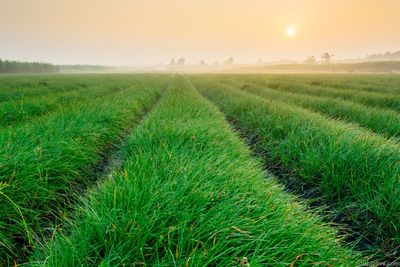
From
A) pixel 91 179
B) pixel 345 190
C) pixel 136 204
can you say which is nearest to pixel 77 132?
pixel 91 179

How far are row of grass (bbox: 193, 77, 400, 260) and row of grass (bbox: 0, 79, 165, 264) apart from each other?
3.26 m

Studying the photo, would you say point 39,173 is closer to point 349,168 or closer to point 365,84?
point 349,168

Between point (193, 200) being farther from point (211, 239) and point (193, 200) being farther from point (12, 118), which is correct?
point (12, 118)

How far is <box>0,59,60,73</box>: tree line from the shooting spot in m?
92.4

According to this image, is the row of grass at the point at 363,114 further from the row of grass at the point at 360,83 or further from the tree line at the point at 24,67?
the tree line at the point at 24,67

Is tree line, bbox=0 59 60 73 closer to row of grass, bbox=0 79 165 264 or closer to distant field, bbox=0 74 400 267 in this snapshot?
row of grass, bbox=0 79 165 264

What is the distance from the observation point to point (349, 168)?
3783 millimetres

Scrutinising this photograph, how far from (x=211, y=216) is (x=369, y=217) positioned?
2.12 m

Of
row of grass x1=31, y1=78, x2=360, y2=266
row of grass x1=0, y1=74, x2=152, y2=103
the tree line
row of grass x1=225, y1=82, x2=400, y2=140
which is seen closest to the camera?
row of grass x1=31, y1=78, x2=360, y2=266

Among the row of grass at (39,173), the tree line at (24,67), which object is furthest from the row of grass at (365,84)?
the tree line at (24,67)

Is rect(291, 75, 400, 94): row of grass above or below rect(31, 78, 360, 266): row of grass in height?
above

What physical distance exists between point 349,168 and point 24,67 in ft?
410

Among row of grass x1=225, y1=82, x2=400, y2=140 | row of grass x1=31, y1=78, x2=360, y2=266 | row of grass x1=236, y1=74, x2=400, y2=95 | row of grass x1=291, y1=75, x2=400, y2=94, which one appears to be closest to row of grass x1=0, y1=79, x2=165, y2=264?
row of grass x1=31, y1=78, x2=360, y2=266

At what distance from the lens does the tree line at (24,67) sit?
92.4 m
